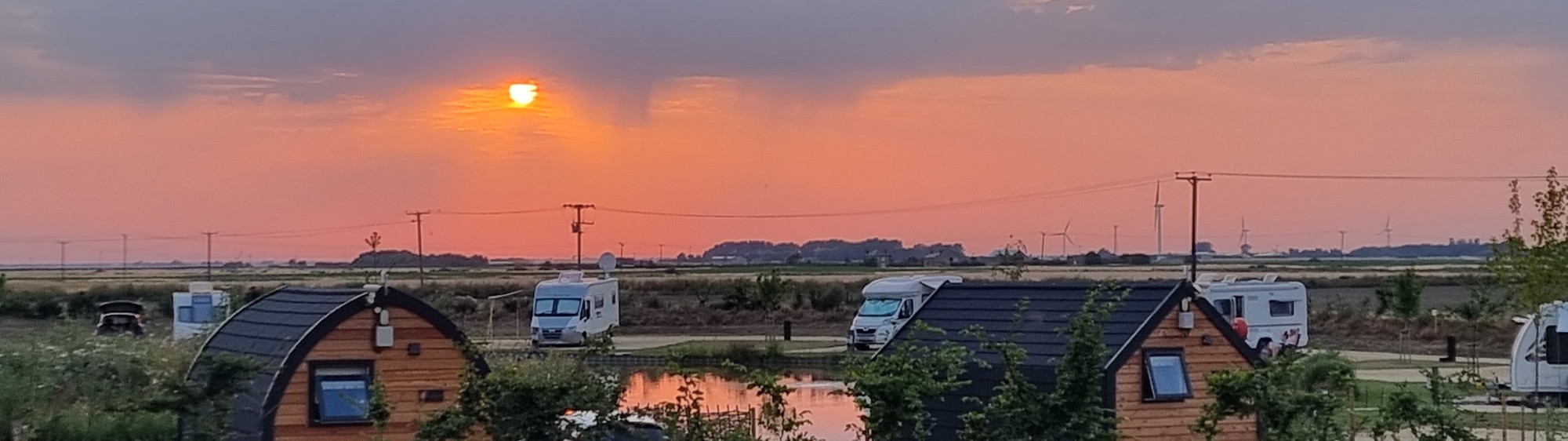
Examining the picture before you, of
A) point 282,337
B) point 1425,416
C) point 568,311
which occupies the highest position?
point 282,337

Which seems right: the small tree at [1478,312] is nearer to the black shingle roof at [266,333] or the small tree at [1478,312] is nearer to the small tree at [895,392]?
the small tree at [895,392]

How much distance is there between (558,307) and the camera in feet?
115

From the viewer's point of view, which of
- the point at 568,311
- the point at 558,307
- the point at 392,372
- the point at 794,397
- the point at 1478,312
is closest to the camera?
the point at 392,372

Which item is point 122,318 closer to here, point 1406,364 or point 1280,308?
point 1280,308

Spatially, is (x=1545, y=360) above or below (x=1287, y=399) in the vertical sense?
below

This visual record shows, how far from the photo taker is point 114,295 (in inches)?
2363

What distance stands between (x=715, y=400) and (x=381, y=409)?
1221 cm

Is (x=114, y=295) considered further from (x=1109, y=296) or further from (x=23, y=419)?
(x=1109, y=296)

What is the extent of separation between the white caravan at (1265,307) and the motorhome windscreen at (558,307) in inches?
527

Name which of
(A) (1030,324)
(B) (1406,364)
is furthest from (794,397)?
(B) (1406,364)

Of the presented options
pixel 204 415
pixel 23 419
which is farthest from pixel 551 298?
pixel 204 415

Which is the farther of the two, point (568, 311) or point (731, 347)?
point (568, 311)

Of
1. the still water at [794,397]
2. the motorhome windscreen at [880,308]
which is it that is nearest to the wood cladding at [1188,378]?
the still water at [794,397]

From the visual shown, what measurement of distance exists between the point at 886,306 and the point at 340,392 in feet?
75.7
